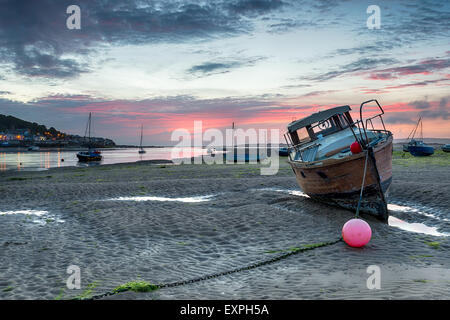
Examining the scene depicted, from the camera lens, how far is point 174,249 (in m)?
8.16

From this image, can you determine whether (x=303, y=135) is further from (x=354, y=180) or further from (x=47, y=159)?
(x=47, y=159)

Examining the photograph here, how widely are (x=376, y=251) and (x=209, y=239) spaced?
4365 millimetres

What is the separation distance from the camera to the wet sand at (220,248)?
216 inches

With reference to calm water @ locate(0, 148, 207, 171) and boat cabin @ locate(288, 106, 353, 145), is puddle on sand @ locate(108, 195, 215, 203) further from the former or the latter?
calm water @ locate(0, 148, 207, 171)

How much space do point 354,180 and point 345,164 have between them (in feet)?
2.20

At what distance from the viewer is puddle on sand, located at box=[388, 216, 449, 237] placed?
9.44 meters

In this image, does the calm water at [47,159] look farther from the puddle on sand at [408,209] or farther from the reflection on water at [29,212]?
the puddle on sand at [408,209]

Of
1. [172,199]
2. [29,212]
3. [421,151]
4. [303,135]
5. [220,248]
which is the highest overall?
[303,135]

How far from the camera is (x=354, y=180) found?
11.2m

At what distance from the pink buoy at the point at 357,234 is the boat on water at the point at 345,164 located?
95cm

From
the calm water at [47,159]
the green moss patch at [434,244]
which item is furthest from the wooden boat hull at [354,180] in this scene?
the calm water at [47,159]

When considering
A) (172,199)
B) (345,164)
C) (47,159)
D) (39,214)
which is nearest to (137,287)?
(345,164)

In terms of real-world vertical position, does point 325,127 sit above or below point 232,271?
above
